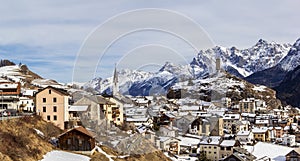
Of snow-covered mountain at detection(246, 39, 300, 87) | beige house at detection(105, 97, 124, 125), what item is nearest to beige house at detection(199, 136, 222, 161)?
beige house at detection(105, 97, 124, 125)

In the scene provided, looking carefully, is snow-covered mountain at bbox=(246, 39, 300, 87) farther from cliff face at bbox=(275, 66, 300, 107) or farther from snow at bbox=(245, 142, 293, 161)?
snow at bbox=(245, 142, 293, 161)

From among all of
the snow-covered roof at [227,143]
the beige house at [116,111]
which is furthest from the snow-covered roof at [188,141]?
the beige house at [116,111]

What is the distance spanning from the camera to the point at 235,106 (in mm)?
70188

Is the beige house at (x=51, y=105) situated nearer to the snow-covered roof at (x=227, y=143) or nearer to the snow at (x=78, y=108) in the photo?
the snow at (x=78, y=108)

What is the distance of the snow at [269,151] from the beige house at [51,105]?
1859 centimetres

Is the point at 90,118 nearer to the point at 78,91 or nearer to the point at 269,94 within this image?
the point at 78,91

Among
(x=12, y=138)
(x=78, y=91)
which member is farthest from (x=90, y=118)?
(x=12, y=138)

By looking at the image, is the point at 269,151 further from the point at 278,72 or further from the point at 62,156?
the point at 278,72

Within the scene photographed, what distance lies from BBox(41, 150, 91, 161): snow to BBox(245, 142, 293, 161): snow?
1993 centimetres

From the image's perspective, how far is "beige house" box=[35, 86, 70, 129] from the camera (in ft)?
69.0

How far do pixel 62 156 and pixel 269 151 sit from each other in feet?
80.2

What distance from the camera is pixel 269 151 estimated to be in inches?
1403

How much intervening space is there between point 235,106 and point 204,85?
15771 millimetres

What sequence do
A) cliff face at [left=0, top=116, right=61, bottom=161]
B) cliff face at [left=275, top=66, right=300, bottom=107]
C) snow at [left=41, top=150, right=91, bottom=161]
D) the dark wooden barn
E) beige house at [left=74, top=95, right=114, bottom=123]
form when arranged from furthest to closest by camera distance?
1. cliff face at [left=275, top=66, right=300, bottom=107]
2. beige house at [left=74, top=95, right=114, bottom=123]
3. the dark wooden barn
4. snow at [left=41, top=150, right=91, bottom=161]
5. cliff face at [left=0, top=116, right=61, bottom=161]
